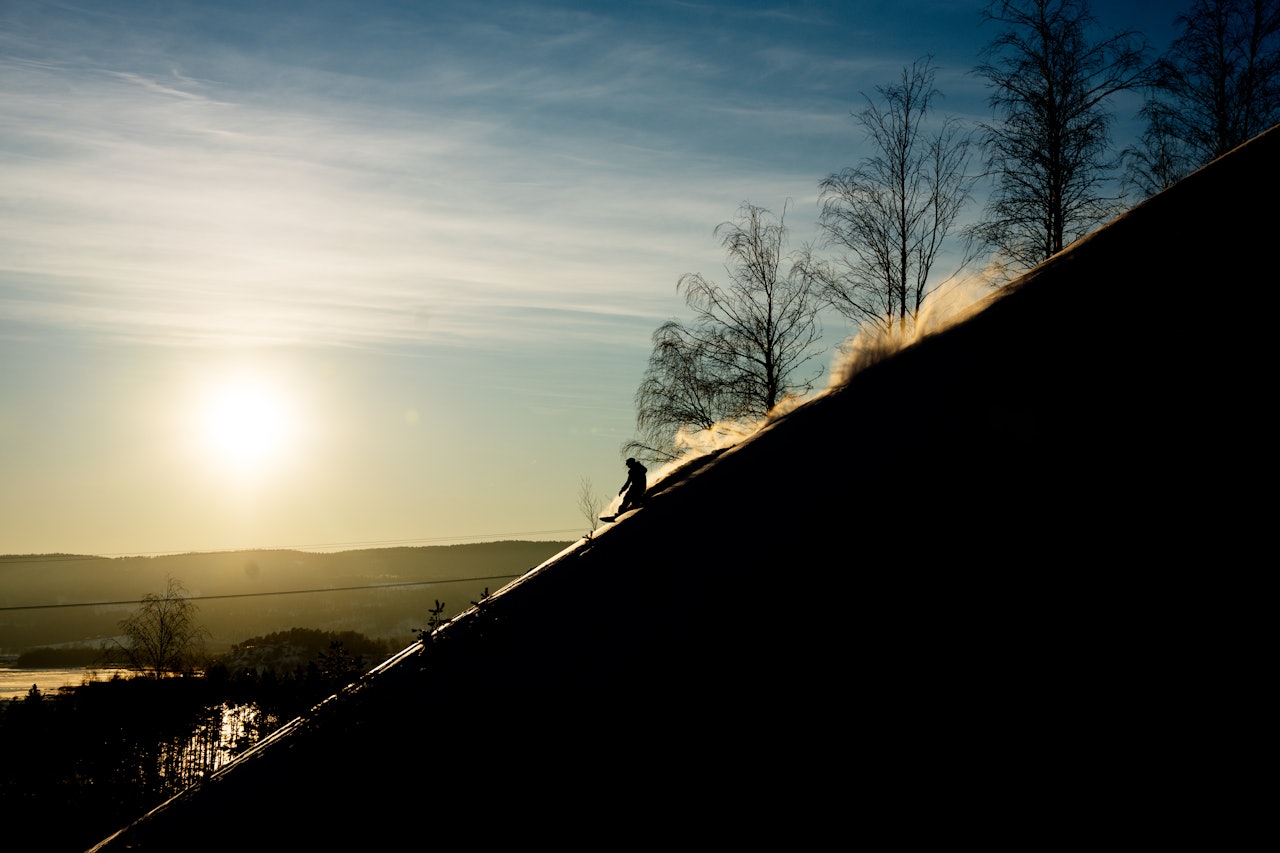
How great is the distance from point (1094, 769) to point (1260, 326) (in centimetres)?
101

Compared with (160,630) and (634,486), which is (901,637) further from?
(160,630)

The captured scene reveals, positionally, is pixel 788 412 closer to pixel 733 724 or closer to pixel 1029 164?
pixel 733 724

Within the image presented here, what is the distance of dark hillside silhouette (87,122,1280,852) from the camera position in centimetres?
155

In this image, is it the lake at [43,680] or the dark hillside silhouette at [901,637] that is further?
the lake at [43,680]

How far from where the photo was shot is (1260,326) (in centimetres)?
184

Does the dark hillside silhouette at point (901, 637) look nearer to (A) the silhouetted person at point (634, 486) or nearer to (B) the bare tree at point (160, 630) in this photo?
(A) the silhouetted person at point (634, 486)

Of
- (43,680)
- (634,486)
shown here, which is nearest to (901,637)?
(634,486)

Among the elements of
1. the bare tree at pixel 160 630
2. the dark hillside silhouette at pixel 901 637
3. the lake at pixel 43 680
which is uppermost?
the dark hillside silhouette at pixel 901 637

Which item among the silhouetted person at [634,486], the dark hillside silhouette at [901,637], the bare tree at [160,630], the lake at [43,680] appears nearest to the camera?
the dark hillside silhouette at [901,637]

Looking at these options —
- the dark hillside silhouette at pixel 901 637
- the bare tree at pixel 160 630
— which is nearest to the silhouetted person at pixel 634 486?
the dark hillside silhouette at pixel 901 637

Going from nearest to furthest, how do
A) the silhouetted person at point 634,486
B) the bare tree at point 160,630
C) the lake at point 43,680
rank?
the silhouetted person at point 634,486 → the bare tree at point 160,630 → the lake at point 43,680

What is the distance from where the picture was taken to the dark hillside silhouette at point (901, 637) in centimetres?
155

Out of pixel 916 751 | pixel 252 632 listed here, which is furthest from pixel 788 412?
pixel 252 632

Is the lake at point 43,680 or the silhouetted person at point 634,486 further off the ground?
the silhouetted person at point 634,486
